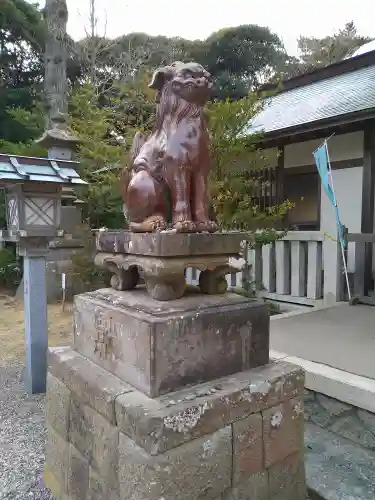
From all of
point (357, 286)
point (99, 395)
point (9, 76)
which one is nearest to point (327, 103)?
point (357, 286)

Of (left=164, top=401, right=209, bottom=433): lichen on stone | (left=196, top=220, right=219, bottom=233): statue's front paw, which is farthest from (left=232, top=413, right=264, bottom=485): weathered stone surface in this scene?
(left=196, top=220, right=219, bottom=233): statue's front paw

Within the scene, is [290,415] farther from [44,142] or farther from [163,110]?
[44,142]

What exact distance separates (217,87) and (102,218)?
10.0 m

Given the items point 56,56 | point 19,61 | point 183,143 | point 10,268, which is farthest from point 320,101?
point 19,61

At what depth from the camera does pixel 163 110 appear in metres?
1.98

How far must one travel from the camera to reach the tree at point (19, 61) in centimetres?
1338

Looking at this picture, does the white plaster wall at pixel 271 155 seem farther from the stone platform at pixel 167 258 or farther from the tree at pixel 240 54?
the tree at pixel 240 54

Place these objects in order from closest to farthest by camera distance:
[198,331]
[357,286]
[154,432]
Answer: [154,432]
[198,331]
[357,286]

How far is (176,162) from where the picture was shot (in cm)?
186

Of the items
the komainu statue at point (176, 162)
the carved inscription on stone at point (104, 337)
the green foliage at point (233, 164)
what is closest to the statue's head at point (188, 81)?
the komainu statue at point (176, 162)

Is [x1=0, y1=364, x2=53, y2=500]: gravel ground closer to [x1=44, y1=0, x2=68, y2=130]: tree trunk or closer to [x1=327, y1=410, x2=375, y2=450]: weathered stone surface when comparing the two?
[x1=327, y1=410, x2=375, y2=450]: weathered stone surface

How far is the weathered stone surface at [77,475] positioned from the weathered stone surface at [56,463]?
0.06 metres

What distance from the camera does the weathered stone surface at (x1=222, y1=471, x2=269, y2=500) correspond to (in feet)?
5.76

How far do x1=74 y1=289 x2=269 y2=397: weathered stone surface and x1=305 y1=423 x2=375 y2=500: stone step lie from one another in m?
0.84
